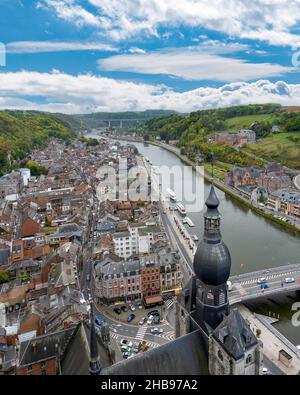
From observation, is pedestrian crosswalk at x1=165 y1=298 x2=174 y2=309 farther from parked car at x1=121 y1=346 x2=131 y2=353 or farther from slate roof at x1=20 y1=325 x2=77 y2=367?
slate roof at x1=20 y1=325 x2=77 y2=367

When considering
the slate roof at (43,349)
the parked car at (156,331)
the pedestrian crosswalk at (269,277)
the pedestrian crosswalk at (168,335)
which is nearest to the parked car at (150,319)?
the parked car at (156,331)

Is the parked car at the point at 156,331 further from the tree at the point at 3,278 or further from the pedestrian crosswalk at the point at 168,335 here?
the tree at the point at 3,278

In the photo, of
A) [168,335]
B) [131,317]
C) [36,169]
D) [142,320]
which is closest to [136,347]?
[168,335]

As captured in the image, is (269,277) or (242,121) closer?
(269,277)

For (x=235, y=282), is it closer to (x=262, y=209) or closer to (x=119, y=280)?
(x=119, y=280)

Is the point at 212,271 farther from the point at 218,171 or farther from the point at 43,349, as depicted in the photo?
the point at 218,171

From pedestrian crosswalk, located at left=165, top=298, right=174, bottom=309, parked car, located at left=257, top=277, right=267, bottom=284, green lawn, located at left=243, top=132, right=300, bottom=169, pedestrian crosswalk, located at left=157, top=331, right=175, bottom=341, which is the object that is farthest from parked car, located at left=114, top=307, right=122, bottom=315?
green lawn, located at left=243, top=132, right=300, bottom=169
